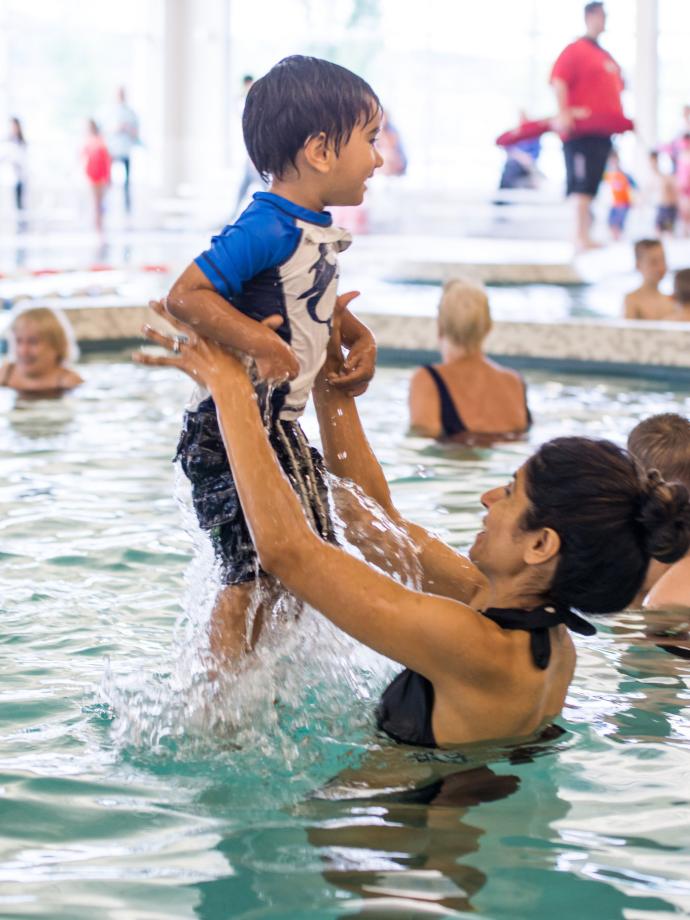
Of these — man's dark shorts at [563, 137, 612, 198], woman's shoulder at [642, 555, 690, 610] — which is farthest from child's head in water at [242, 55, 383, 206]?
man's dark shorts at [563, 137, 612, 198]

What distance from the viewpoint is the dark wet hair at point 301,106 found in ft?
9.50

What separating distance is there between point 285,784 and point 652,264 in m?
7.87

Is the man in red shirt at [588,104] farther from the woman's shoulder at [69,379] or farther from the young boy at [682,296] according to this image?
the woman's shoulder at [69,379]

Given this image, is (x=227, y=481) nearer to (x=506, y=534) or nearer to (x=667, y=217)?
(x=506, y=534)

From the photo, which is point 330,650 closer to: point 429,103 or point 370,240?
point 370,240

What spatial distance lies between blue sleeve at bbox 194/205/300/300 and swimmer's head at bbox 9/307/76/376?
5.10m

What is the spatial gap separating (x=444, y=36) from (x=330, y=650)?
79.2 ft

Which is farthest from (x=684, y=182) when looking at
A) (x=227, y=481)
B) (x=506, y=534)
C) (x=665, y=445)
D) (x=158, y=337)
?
(x=158, y=337)

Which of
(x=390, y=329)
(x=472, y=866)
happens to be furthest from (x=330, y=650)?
(x=390, y=329)

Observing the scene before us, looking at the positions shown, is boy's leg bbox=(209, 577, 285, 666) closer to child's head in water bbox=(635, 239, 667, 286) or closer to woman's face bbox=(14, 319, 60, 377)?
woman's face bbox=(14, 319, 60, 377)

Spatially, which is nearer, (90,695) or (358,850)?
(358,850)

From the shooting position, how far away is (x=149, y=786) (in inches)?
116

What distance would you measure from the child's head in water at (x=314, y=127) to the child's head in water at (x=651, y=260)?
290 inches

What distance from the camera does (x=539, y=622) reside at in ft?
9.33
